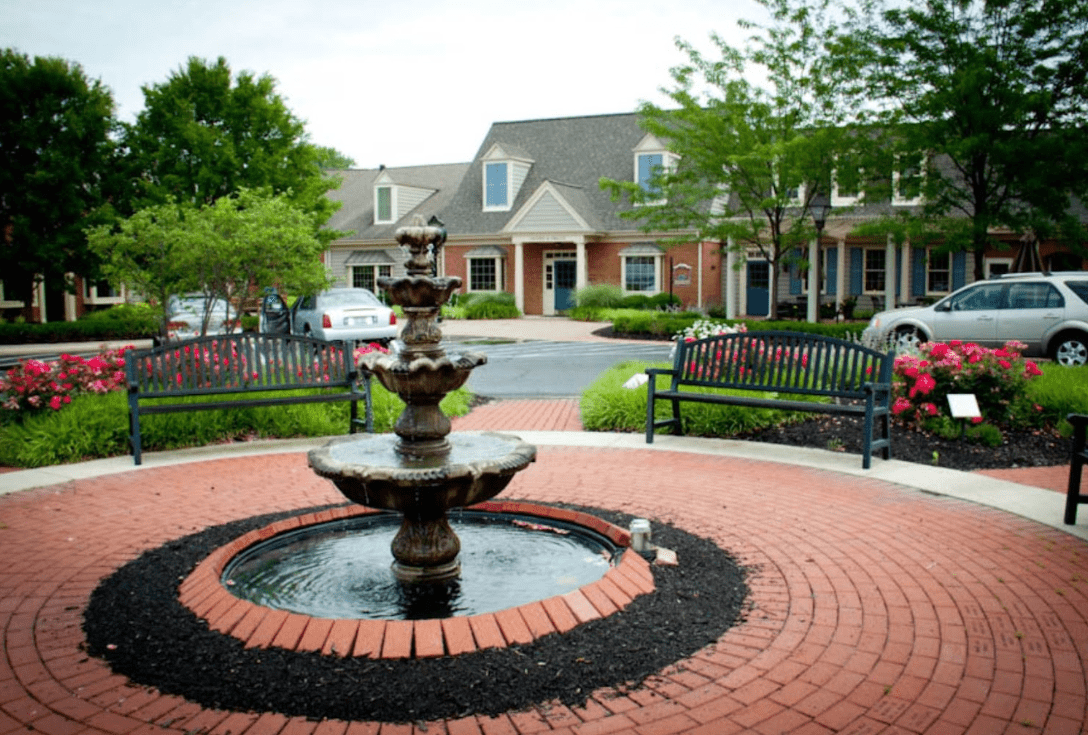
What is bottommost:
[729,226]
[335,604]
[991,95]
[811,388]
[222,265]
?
[335,604]

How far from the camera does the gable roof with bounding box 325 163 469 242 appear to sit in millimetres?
39625

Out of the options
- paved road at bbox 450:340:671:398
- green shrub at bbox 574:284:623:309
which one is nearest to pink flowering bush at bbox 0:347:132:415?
paved road at bbox 450:340:671:398

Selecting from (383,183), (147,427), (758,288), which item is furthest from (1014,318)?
(383,183)

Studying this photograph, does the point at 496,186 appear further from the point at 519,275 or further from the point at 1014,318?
the point at 1014,318

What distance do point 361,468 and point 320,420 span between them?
17.4 ft

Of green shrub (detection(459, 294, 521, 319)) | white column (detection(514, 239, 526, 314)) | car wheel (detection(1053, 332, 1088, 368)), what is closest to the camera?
car wheel (detection(1053, 332, 1088, 368))

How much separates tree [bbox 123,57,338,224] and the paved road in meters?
8.74

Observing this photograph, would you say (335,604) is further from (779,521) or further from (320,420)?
(320,420)

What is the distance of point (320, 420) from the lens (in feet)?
31.4

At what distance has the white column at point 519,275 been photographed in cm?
3425

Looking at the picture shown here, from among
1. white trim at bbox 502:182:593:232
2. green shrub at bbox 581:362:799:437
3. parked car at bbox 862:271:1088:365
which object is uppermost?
white trim at bbox 502:182:593:232

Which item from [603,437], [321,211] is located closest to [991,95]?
[603,437]

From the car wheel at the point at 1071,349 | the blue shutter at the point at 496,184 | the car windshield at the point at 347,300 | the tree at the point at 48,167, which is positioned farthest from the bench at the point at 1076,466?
the blue shutter at the point at 496,184

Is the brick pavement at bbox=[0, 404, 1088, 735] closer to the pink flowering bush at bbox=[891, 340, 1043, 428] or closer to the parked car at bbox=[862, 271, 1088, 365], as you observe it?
the pink flowering bush at bbox=[891, 340, 1043, 428]
